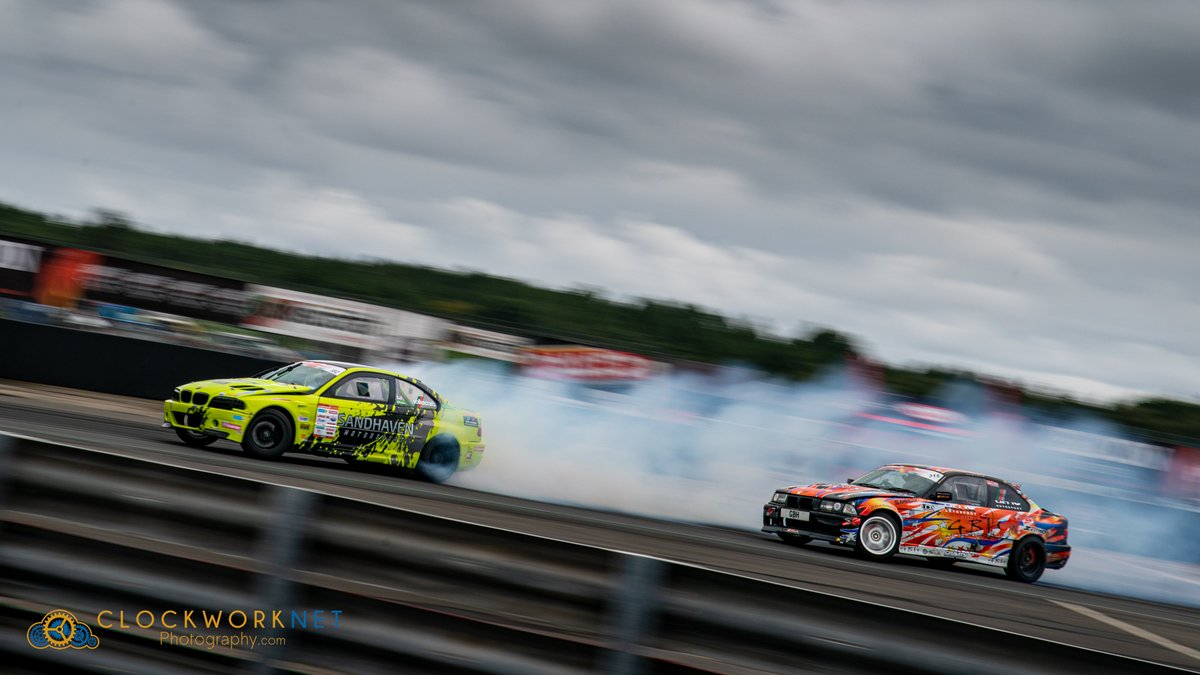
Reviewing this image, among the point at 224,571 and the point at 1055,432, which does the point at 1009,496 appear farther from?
the point at 224,571

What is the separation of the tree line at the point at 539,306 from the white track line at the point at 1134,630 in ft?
46.1

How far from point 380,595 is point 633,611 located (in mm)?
906

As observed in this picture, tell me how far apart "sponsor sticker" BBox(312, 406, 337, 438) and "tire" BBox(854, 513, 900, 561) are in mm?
6443

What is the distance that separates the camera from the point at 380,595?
3760mm

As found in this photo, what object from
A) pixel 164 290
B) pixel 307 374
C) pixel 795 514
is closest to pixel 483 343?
pixel 164 290

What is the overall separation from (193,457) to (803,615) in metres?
9.21

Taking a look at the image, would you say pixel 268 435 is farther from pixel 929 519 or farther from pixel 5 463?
pixel 5 463

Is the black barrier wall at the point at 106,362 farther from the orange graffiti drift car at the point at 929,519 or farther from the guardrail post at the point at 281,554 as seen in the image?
the guardrail post at the point at 281,554

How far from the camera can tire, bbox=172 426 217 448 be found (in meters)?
12.9

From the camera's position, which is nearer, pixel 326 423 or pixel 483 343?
pixel 326 423

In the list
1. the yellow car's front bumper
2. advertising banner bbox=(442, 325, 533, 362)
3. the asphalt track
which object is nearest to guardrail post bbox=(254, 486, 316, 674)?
the asphalt track

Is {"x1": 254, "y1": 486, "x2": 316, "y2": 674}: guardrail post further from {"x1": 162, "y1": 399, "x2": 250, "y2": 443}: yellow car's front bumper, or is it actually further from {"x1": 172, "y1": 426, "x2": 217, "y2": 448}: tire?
{"x1": 172, "y1": 426, "x2": 217, "y2": 448}: tire

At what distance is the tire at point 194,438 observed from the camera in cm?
1285

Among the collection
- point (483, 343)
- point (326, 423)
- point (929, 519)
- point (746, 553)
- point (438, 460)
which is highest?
point (483, 343)
